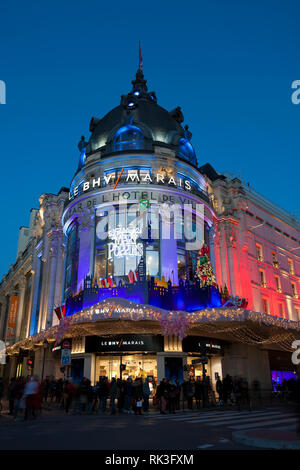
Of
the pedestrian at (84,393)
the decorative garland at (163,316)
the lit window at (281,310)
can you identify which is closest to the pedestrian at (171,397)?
the pedestrian at (84,393)

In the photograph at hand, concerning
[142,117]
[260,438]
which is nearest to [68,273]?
[142,117]

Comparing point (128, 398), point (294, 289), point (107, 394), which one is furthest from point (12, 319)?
point (128, 398)

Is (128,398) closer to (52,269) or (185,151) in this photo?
(52,269)

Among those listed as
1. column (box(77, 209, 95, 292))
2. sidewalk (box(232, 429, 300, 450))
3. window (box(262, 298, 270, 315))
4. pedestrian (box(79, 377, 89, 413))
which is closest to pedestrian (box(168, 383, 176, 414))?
pedestrian (box(79, 377, 89, 413))

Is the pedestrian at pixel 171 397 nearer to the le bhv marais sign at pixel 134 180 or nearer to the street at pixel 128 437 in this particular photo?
the street at pixel 128 437

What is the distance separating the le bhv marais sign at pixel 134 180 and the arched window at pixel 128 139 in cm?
312

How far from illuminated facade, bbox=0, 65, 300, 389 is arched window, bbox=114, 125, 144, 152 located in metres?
0.10

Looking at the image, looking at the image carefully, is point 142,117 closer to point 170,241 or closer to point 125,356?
point 170,241

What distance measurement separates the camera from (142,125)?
3572 centimetres

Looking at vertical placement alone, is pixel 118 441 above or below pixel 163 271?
below

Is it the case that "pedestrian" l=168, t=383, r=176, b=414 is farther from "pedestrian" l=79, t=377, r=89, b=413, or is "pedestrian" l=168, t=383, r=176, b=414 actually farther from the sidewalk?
the sidewalk

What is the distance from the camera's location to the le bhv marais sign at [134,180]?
3130 centimetres

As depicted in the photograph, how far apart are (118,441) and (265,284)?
31.0 m

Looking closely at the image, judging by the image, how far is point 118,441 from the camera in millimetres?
9195
